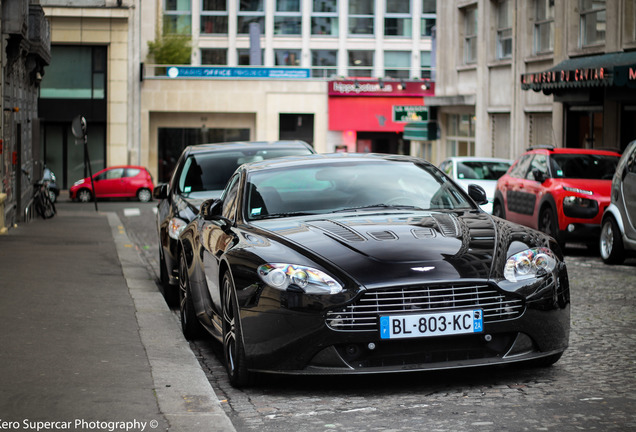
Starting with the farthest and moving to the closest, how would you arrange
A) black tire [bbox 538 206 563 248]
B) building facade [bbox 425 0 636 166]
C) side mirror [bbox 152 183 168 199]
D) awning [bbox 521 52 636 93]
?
building facade [bbox 425 0 636 166] → awning [bbox 521 52 636 93] → black tire [bbox 538 206 563 248] → side mirror [bbox 152 183 168 199]

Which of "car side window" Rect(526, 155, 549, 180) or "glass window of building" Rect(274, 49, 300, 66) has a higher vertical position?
"glass window of building" Rect(274, 49, 300, 66)

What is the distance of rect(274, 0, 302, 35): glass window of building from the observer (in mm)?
61938

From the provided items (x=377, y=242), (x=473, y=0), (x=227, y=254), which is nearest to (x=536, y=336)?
(x=377, y=242)

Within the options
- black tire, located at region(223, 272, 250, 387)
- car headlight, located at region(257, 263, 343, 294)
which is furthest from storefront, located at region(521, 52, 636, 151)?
car headlight, located at region(257, 263, 343, 294)

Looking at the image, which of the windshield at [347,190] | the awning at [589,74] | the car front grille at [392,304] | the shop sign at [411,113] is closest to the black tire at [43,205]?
the awning at [589,74]

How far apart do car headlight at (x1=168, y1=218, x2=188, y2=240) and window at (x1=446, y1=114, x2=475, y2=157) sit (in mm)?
30137

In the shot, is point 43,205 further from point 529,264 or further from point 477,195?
point 529,264

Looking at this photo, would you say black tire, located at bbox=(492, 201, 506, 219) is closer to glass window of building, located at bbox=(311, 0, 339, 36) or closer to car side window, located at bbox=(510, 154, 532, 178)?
car side window, located at bbox=(510, 154, 532, 178)

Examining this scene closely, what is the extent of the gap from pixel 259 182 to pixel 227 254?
43.4 inches

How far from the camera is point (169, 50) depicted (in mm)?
57406

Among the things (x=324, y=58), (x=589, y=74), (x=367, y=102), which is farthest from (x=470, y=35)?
(x=324, y=58)

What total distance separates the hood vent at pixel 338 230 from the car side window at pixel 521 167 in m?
13.1

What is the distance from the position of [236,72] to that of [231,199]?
47707mm

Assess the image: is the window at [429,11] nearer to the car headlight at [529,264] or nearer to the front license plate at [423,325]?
the car headlight at [529,264]
